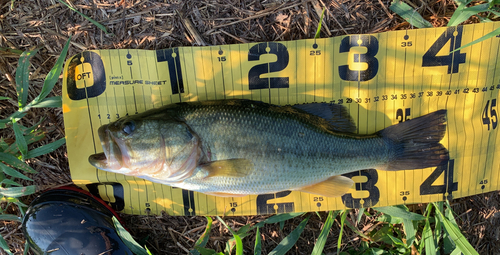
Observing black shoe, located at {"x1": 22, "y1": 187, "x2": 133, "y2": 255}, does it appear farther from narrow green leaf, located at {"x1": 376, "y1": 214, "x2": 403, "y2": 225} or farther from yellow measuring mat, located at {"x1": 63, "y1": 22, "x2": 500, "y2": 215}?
narrow green leaf, located at {"x1": 376, "y1": 214, "x2": 403, "y2": 225}

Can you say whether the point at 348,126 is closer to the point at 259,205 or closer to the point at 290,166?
the point at 290,166

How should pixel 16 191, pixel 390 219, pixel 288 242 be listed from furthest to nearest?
pixel 390 219
pixel 288 242
pixel 16 191

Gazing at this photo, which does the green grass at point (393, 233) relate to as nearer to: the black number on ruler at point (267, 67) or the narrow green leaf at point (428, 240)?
the narrow green leaf at point (428, 240)

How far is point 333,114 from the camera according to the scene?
269cm

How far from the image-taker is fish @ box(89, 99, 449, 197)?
2.26 meters

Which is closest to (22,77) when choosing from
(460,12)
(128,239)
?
(128,239)

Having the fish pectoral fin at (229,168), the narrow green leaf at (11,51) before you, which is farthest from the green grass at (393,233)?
the narrow green leaf at (11,51)

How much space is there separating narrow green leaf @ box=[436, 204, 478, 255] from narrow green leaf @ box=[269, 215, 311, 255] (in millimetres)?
1439

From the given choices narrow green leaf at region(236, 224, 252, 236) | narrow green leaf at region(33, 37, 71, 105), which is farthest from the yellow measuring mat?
narrow green leaf at region(236, 224, 252, 236)

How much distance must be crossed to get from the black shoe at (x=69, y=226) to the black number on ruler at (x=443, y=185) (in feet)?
10.8

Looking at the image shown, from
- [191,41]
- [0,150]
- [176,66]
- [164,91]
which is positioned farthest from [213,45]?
[0,150]

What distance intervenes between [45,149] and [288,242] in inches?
107

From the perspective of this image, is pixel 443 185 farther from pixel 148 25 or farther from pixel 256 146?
pixel 148 25

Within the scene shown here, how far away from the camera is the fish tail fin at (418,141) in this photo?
2.64 metres
